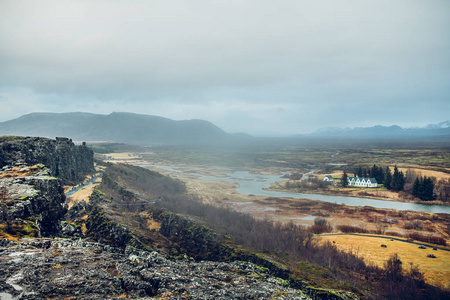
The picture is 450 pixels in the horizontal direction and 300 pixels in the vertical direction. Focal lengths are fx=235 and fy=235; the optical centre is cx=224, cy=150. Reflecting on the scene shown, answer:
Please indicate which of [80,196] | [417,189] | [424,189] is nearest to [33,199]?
[80,196]

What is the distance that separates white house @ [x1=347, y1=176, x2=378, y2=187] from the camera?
99312 mm

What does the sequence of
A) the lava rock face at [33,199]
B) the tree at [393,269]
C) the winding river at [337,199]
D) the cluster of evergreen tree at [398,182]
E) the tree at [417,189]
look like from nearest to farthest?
the lava rock face at [33,199]
the tree at [393,269]
the winding river at [337,199]
the tree at [417,189]
the cluster of evergreen tree at [398,182]

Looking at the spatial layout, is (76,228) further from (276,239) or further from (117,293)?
(276,239)

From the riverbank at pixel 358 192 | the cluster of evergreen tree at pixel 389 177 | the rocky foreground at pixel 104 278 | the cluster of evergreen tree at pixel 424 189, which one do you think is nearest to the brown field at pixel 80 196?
the rocky foreground at pixel 104 278

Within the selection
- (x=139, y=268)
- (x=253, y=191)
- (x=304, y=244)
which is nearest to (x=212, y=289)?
(x=139, y=268)

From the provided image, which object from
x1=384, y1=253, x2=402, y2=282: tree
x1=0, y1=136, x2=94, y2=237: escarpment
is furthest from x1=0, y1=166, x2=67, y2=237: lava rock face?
x1=384, y1=253, x2=402, y2=282: tree

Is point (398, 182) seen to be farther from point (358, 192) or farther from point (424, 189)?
point (358, 192)

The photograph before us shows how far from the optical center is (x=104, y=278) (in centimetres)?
1484

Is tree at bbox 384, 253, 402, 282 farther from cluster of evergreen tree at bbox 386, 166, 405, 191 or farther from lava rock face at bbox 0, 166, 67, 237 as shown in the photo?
cluster of evergreen tree at bbox 386, 166, 405, 191

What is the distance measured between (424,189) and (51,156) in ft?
357

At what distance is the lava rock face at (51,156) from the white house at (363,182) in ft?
330

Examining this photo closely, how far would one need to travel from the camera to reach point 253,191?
303 feet

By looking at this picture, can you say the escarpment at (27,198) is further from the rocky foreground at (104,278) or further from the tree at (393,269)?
the tree at (393,269)

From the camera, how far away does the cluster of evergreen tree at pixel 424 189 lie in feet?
260
